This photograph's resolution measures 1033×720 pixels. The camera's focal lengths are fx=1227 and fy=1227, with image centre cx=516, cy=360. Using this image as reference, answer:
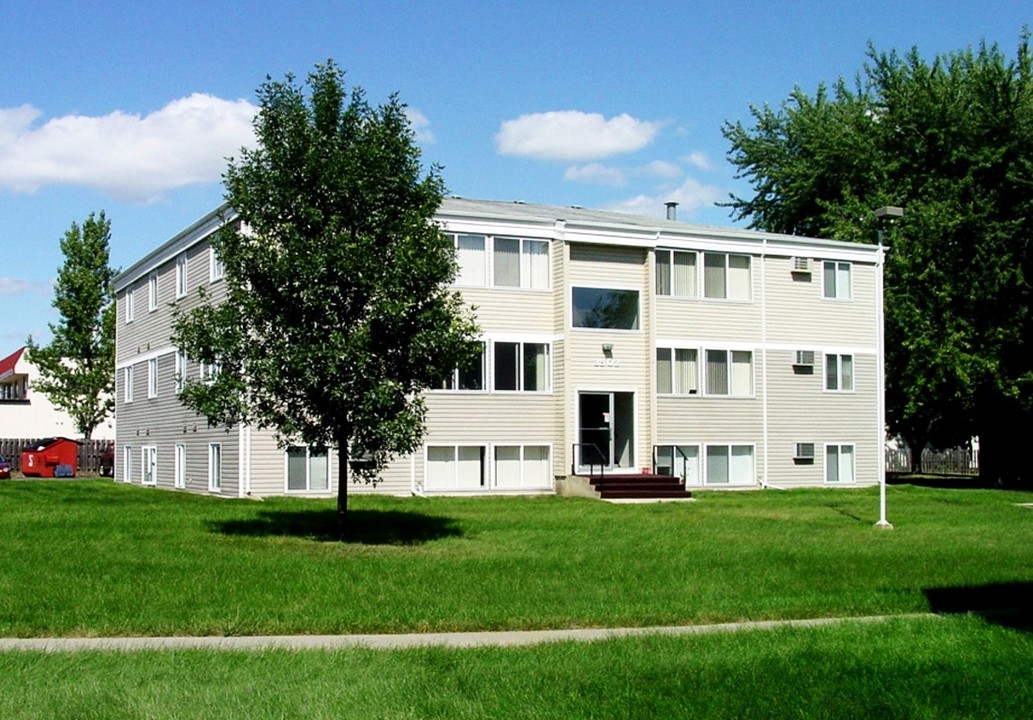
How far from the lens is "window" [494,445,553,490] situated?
31250 mm

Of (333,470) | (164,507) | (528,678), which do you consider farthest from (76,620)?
(333,470)

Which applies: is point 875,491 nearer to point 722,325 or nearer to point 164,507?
point 722,325

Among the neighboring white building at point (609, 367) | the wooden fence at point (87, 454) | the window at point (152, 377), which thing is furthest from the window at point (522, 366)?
the wooden fence at point (87, 454)

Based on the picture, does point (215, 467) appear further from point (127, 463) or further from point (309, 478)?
point (127, 463)

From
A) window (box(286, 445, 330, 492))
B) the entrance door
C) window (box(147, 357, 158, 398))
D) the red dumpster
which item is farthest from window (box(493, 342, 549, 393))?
the red dumpster

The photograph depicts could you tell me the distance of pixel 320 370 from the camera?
17.9 metres

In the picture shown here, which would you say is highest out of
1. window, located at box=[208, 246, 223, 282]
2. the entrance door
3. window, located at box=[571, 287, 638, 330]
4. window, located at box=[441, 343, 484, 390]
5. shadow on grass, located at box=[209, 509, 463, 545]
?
window, located at box=[208, 246, 223, 282]

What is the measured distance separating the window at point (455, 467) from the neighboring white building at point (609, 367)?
36 mm

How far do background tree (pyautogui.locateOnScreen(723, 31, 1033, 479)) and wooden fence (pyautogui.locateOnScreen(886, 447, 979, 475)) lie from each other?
15918 millimetres

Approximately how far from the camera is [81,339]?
167 feet

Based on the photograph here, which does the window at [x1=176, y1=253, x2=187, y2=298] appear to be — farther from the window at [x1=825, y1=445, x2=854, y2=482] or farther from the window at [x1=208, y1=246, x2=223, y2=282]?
the window at [x1=825, y1=445, x2=854, y2=482]

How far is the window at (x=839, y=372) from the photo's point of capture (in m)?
35.8

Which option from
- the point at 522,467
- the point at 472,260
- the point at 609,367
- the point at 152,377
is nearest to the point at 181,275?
the point at 152,377

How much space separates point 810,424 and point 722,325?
166 inches
